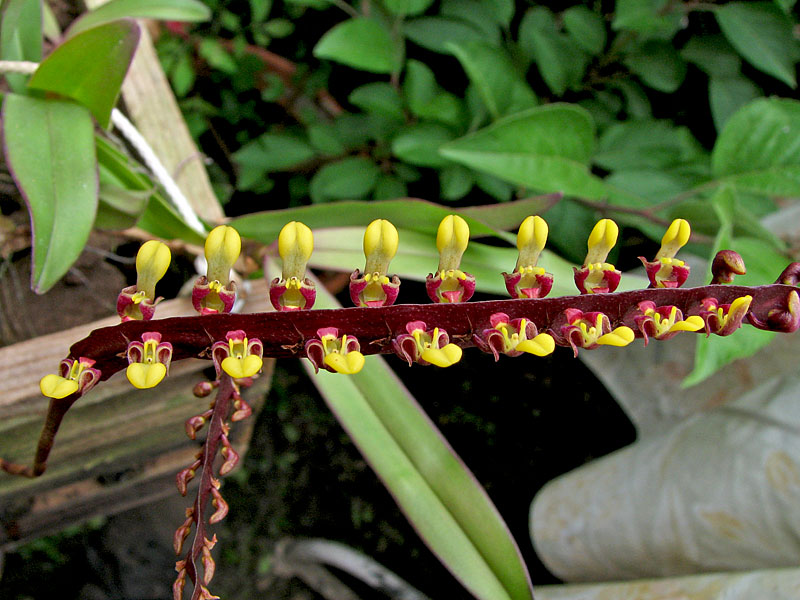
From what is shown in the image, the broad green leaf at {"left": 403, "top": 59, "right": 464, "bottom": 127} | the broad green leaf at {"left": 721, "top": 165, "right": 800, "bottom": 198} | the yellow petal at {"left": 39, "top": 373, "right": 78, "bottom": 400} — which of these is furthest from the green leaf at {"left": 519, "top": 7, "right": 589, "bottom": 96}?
the yellow petal at {"left": 39, "top": 373, "right": 78, "bottom": 400}

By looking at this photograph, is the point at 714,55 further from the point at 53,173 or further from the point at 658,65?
the point at 53,173

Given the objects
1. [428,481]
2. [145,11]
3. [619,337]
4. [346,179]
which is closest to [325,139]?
[346,179]

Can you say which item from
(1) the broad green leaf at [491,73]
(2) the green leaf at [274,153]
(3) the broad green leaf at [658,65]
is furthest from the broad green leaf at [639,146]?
(2) the green leaf at [274,153]

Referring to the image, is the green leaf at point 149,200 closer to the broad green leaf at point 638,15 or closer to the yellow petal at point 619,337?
the yellow petal at point 619,337

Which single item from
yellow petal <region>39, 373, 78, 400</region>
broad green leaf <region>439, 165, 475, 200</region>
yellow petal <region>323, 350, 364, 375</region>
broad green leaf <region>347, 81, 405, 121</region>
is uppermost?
yellow petal <region>323, 350, 364, 375</region>

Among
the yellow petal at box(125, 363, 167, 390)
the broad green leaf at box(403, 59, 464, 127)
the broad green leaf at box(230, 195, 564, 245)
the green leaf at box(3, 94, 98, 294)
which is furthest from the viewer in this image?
the broad green leaf at box(403, 59, 464, 127)

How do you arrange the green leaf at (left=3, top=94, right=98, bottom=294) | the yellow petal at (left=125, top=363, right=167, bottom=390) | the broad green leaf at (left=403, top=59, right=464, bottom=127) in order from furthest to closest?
the broad green leaf at (left=403, top=59, right=464, bottom=127) < the green leaf at (left=3, top=94, right=98, bottom=294) < the yellow petal at (left=125, top=363, right=167, bottom=390)

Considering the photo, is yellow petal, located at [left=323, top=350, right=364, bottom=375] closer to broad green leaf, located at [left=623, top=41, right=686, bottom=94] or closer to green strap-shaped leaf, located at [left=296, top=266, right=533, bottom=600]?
green strap-shaped leaf, located at [left=296, top=266, right=533, bottom=600]
